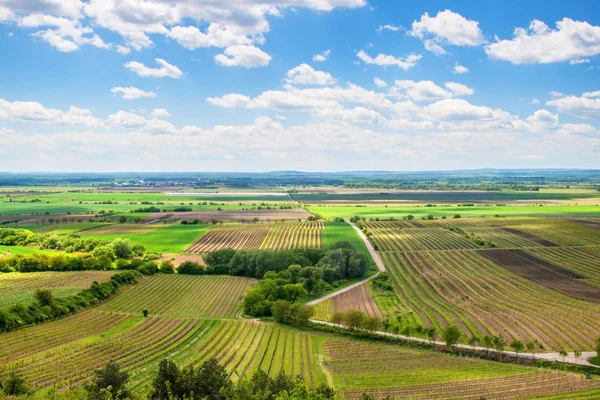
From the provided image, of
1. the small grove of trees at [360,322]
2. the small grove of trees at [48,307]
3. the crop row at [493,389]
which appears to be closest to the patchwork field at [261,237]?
the small grove of trees at [48,307]

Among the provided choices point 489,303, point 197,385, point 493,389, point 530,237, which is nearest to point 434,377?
point 493,389

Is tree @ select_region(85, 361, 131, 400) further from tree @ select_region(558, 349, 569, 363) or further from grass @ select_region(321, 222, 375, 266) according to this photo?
grass @ select_region(321, 222, 375, 266)

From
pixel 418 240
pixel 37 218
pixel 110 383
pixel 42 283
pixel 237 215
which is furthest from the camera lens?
pixel 237 215

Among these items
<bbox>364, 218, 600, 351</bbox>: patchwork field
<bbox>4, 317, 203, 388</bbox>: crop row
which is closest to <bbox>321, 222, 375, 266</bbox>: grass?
<bbox>364, 218, 600, 351</bbox>: patchwork field

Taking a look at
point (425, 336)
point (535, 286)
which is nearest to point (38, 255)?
point (425, 336)

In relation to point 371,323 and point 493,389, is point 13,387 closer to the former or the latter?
point 371,323
